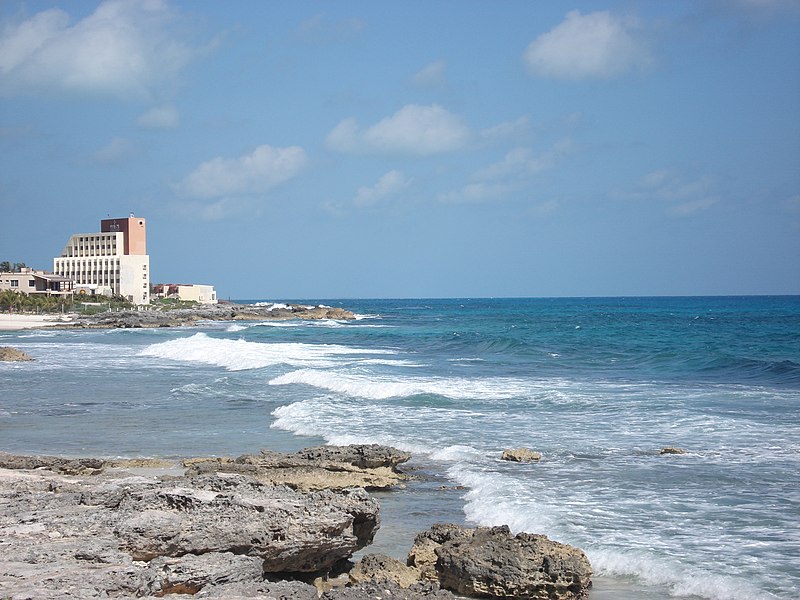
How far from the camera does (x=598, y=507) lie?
1039 centimetres

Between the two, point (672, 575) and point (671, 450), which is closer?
point (672, 575)

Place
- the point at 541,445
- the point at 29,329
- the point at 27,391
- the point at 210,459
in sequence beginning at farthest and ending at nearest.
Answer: the point at 29,329 < the point at 27,391 < the point at 541,445 < the point at 210,459

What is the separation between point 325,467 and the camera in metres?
11.9

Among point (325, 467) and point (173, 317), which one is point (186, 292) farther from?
point (325, 467)

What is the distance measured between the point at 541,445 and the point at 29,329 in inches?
2554

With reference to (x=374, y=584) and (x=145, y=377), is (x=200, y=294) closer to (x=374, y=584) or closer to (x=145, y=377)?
(x=145, y=377)

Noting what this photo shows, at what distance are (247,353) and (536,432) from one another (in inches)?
923

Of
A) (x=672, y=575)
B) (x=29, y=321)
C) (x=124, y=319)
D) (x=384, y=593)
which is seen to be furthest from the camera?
(x=29, y=321)

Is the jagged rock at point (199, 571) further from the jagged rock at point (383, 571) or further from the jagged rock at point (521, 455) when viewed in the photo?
the jagged rock at point (521, 455)

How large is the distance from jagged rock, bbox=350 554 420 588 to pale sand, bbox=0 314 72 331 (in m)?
71.3

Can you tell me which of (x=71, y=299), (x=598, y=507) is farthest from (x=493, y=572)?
(x=71, y=299)

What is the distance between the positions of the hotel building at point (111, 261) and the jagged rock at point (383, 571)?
378 feet

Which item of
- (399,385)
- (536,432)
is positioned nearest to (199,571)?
(536,432)

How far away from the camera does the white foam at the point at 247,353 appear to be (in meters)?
32.8
